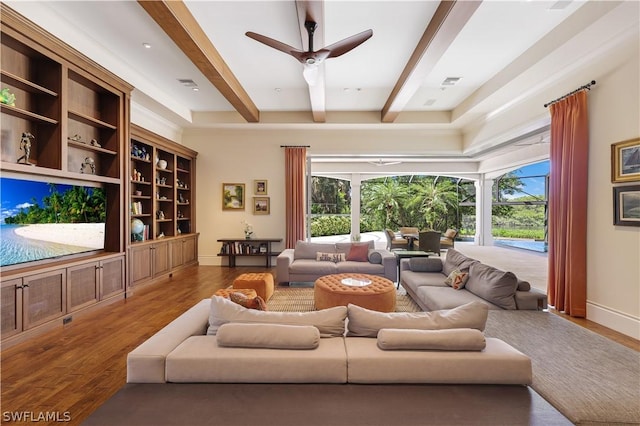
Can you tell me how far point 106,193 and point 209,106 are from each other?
2895 mm

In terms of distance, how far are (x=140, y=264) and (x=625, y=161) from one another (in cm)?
695

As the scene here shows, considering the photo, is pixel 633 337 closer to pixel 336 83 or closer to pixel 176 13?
pixel 336 83

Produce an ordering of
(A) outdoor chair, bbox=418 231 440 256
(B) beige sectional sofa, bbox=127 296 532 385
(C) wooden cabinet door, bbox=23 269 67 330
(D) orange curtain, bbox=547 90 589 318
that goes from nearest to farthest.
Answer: (B) beige sectional sofa, bbox=127 296 532 385
(C) wooden cabinet door, bbox=23 269 67 330
(D) orange curtain, bbox=547 90 589 318
(A) outdoor chair, bbox=418 231 440 256

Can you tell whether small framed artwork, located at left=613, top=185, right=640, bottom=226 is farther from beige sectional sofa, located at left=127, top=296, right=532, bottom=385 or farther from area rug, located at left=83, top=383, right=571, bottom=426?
area rug, located at left=83, top=383, right=571, bottom=426

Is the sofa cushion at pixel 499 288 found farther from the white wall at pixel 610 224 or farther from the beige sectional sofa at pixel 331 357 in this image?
the beige sectional sofa at pixel 331 357

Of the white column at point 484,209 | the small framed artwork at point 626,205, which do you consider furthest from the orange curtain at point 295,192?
the white column at point 484,209

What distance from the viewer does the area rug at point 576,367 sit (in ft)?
5.94

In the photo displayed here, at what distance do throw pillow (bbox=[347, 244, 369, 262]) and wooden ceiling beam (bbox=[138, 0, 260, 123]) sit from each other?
3.43 metres

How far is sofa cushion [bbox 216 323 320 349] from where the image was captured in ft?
5.75

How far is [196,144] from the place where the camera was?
24.7ft

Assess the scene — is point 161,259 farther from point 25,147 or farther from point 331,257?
point 331,257

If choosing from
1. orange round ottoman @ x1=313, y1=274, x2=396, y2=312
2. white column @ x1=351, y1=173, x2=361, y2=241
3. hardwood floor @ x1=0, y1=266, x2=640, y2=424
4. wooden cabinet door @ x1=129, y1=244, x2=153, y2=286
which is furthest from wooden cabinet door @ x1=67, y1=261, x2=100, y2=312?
white column @ x1=351, y1=173, x2=361, y2=241

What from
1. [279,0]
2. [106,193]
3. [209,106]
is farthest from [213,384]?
[209,106]

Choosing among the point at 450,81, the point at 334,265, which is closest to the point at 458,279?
the point at 334,265
